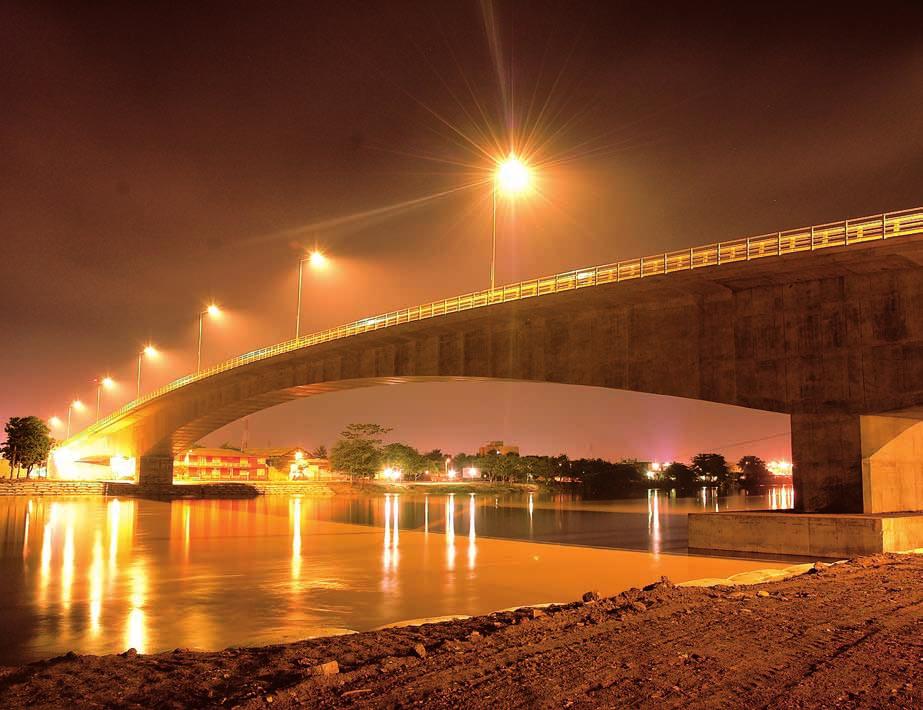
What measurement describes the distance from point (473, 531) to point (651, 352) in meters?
14.4

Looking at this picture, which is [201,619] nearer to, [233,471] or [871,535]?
[871,535]

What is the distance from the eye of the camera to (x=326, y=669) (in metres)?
7.92

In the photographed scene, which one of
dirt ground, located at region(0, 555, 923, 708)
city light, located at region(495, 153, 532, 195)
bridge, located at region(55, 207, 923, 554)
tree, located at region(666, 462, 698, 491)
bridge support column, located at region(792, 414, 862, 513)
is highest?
city light, located at region(495, 153, 532, 195)

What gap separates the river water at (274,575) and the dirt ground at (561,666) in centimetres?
263

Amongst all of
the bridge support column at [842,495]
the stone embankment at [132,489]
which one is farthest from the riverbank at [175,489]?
the bridge support column at [842,495]

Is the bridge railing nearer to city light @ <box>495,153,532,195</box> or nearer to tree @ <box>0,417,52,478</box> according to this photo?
city light @ <box>495,153,532,195</box>

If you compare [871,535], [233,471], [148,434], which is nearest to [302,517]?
[871,535]

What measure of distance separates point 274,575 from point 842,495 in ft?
55.1

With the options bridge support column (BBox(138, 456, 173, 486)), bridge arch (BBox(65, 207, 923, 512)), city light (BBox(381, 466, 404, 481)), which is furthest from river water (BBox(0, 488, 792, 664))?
city light (BBox(381, 466, 404, 481))

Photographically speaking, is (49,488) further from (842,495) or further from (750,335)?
(842,495)

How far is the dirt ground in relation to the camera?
23.0 ft

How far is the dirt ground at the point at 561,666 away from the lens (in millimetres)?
7020

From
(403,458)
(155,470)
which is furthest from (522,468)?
(155,470)

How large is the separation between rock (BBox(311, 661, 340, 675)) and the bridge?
17945mm
